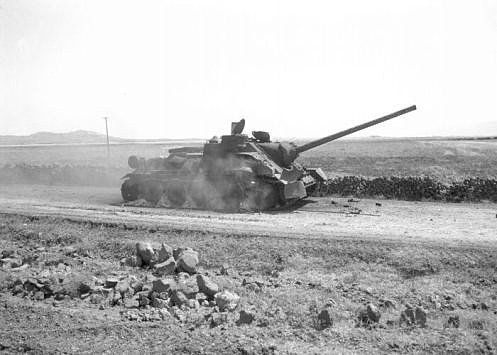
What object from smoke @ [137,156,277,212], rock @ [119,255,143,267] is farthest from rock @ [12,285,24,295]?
smoke @ [137,156,277,212]

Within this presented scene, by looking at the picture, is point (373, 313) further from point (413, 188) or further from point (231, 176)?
point (413, 188)

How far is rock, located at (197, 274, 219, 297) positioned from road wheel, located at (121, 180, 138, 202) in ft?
38.8

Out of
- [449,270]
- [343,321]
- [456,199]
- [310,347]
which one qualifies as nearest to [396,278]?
[449,270]

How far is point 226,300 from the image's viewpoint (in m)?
7.82

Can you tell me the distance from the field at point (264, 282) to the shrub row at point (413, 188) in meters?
2.47

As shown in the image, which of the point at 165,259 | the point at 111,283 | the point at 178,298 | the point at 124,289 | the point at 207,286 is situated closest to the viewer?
the point at 178,298

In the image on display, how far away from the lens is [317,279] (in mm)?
9320

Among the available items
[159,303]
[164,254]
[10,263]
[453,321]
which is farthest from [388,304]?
[10,263]

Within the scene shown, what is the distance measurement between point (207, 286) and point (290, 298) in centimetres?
138

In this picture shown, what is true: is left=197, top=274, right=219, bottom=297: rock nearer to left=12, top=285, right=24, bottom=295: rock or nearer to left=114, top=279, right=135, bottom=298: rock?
left=114, top=279, right=135, bottom=298: rock

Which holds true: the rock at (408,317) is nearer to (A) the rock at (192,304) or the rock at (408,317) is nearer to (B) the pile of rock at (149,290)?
(B) the pile of rock at (149,290)

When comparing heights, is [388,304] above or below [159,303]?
below

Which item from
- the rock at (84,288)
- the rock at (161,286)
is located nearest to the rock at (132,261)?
the rock at (84,288)

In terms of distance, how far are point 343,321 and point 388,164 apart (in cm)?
2385
